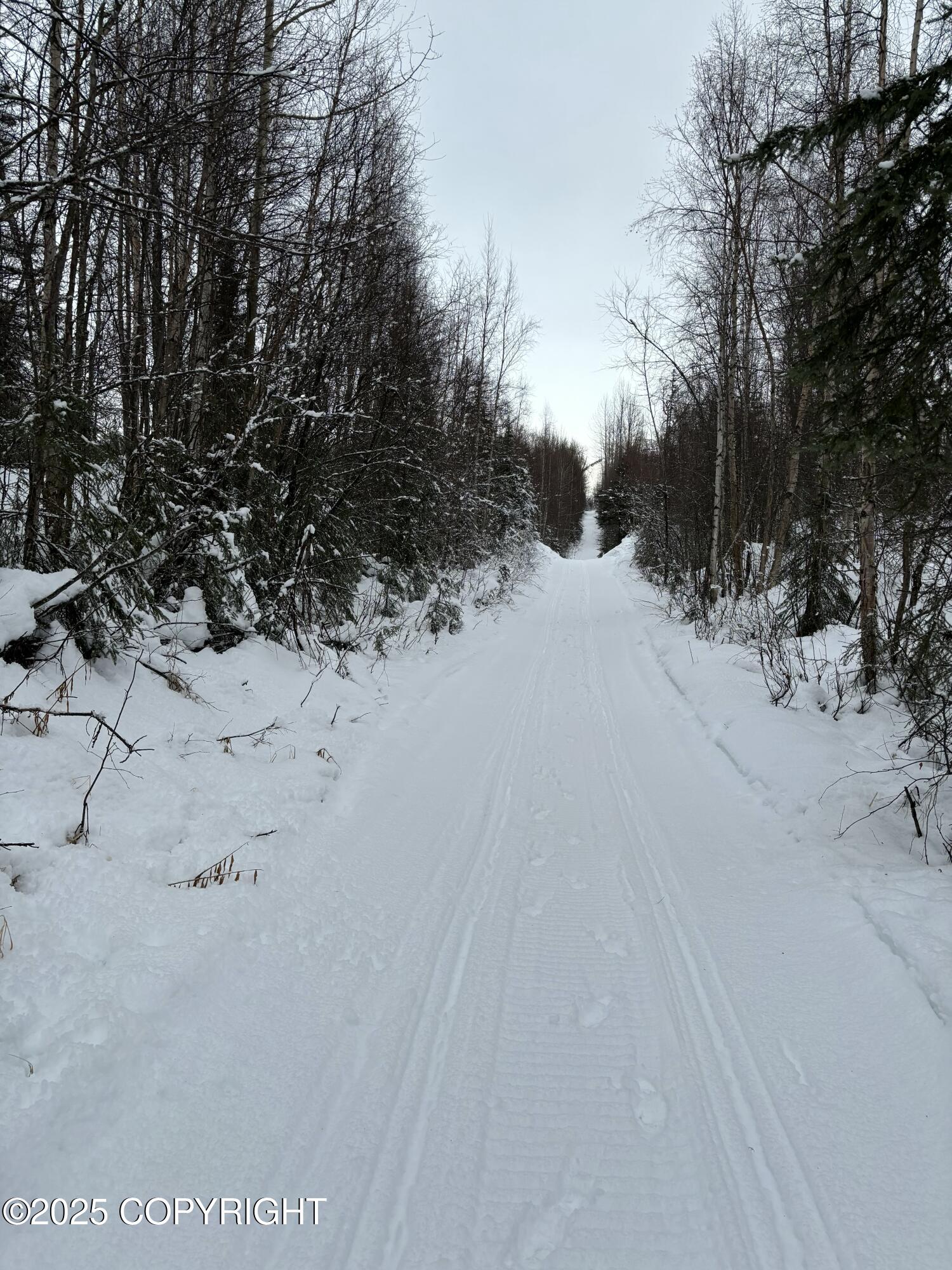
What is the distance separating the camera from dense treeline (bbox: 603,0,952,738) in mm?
3441

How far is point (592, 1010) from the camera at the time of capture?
263 centimetres

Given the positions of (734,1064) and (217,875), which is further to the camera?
(217,875)

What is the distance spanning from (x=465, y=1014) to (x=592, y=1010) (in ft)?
1.84

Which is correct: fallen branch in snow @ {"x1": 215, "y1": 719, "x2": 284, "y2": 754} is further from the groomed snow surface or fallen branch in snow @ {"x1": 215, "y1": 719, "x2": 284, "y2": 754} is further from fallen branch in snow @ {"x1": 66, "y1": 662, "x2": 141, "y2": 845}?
fallen branch in snow @ {"x1": 66, "y1": 662, "x2": 141, "y2": 845}

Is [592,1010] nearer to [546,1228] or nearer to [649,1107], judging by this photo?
[649,1107]

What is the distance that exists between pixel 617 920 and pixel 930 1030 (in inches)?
53.8

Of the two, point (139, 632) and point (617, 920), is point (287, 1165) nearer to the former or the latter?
point (617, 920)

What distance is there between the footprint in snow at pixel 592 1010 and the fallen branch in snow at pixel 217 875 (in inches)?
72.3

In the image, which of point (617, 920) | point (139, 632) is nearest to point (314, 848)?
point (617, 920)

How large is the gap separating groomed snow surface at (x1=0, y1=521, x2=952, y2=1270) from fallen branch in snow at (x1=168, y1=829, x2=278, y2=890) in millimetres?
74

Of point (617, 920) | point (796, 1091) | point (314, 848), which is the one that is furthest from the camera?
point (314, 848)

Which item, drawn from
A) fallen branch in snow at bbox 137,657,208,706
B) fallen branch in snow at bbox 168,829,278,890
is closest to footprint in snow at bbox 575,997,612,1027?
fallen branch in snow at bbox 168,829,278,890

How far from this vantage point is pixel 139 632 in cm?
496

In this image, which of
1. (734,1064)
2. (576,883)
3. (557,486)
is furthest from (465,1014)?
(557,486)
